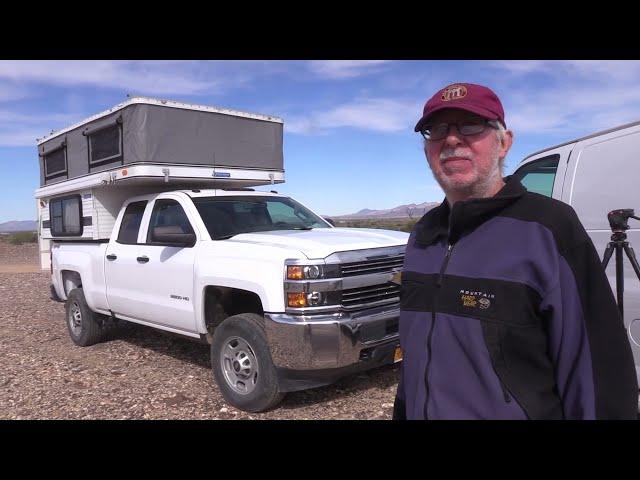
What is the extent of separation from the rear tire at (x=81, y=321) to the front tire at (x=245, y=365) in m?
3.02

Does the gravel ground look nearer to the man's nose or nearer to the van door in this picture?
the van door

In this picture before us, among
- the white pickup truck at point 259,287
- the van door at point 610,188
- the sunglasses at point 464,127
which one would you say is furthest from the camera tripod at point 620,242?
the sunglasses at point 464,127

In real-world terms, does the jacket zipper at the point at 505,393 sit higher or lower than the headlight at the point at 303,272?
lower

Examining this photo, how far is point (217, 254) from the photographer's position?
182 inches

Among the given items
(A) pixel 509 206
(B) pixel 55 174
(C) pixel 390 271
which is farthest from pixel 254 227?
(B) pixel 55 174

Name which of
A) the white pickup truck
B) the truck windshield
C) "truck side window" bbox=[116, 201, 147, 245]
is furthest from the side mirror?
"truck side window" bbox=[116, 201, 147, 245]

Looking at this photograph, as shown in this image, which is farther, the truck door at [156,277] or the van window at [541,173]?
the truck door at [156,277]

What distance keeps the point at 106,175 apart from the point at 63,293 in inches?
87.8

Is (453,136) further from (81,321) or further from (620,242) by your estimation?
(81,321)

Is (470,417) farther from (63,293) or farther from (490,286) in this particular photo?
(63,293)

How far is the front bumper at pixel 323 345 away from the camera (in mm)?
3934

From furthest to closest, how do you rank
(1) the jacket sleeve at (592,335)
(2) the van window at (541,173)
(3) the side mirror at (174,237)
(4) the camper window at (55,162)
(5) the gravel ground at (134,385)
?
(4) the camper window at (55,162)
(3) the side mirror at (174,237)
(5) the gravel ground at (134,385)
(2) the van window at (541,173)
(1) the jacket sleeve at (592,335)

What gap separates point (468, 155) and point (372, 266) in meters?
2.65

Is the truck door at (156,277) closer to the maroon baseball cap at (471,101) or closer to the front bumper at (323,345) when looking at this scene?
the front bumper at (323,345)
